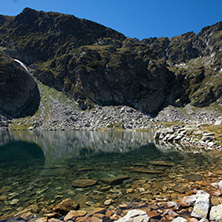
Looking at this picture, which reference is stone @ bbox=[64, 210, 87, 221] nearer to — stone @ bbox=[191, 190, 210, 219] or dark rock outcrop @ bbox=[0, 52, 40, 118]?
stone @ bbox=[191, 190, 210, 219]

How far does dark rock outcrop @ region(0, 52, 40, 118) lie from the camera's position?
134500 mm

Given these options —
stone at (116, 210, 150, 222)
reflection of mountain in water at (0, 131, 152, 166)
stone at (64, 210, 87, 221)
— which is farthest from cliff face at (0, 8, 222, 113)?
stone at (116, 210, 150, 222)

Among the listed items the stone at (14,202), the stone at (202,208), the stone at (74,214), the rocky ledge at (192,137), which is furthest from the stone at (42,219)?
the rocky ledge at (192,137)

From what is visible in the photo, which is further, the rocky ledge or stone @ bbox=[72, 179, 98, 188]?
the rocky ledge

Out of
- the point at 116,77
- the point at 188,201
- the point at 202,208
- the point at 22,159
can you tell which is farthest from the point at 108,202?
the point at 116,77

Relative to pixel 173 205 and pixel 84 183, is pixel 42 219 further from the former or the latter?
pixel 173 205

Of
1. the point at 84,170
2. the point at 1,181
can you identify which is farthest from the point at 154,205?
the point at 1,181

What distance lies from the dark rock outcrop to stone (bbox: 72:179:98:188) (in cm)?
13762

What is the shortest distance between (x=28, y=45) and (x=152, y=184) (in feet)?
762

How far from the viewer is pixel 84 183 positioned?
1272 centimetres

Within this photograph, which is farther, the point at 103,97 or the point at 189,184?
the point at 103,97

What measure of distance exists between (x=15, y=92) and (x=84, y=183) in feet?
519

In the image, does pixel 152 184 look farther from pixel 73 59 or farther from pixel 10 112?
pixel 73 59

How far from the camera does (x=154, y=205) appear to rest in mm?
8664
